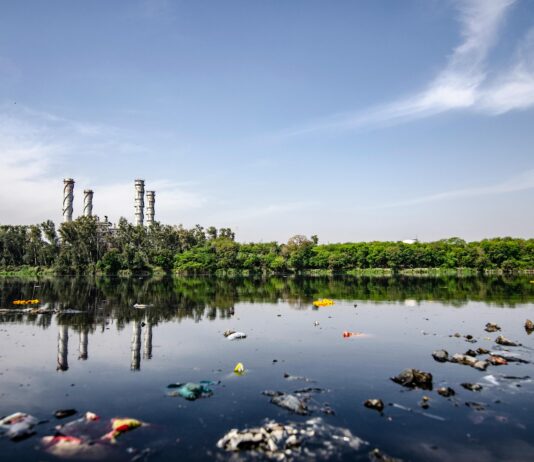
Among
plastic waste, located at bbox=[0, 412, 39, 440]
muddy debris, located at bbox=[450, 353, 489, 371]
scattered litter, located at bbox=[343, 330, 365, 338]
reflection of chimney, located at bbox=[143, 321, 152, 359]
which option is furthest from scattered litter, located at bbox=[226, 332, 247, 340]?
plastic waste, located at bbox=[0, 412, 39, 440]

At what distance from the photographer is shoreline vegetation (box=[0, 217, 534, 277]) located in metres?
95.1

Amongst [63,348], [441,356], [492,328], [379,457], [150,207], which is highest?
[150,207]

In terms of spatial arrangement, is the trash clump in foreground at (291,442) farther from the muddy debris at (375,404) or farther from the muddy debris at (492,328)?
the muddy debris at (492,328)

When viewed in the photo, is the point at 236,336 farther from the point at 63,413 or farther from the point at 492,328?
the point at 492,328

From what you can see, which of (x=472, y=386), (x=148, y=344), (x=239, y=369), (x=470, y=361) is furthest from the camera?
(x=148, y=344)

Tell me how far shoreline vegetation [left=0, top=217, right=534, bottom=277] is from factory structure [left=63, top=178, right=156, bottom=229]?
12.3m

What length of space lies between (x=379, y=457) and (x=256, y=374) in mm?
8047

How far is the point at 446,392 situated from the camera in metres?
15.9

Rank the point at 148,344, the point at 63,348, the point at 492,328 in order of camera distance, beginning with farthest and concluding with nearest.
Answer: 1. the point at 492,328
2. the point at 148,344
3. the point at 63,348

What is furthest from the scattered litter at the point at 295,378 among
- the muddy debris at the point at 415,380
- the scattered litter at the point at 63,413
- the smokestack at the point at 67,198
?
the smokestack at the point at 67,198

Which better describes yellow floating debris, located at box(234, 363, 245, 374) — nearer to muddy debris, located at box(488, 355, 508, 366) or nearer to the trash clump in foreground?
the trash clump in foreground

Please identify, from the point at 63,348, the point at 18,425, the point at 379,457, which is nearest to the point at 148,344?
the point at 63,348

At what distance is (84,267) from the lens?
312ft

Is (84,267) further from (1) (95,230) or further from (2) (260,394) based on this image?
(2) (260,394)
